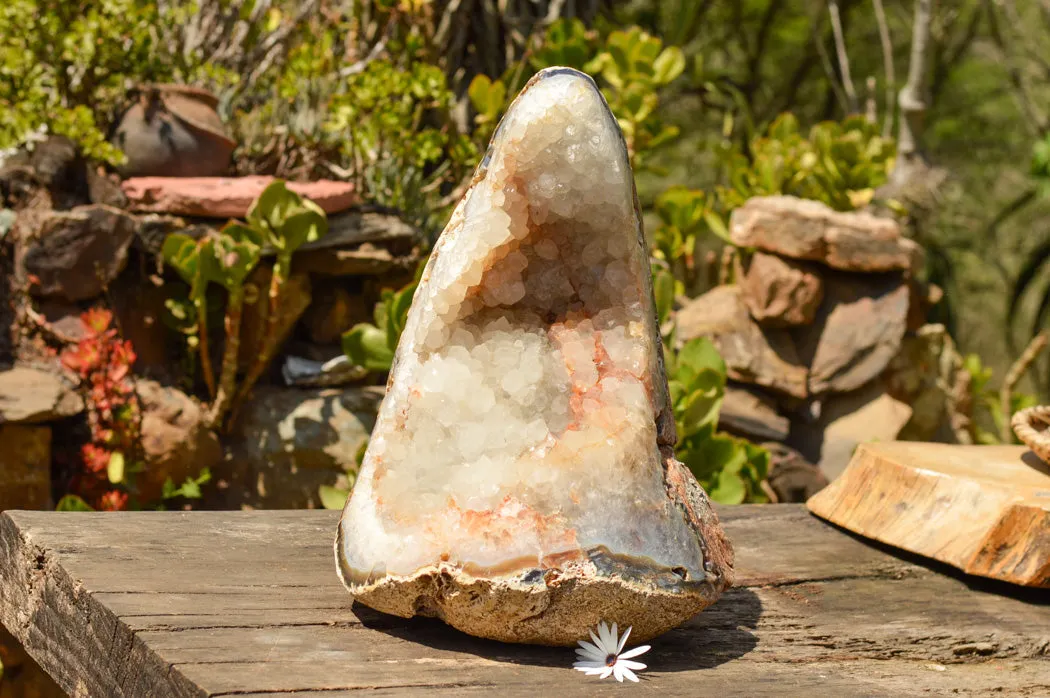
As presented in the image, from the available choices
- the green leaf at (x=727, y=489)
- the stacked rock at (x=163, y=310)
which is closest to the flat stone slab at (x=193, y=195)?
the stacked rock at (x=163, y=310)

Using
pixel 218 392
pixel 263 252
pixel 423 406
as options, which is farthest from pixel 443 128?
pixel 423 406

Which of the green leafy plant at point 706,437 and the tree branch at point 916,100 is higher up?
the tree branch at point 916,100

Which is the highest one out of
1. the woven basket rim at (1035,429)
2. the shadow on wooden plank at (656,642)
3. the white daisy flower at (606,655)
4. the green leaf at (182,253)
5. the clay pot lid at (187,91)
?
the clay pot lid at (187,91)

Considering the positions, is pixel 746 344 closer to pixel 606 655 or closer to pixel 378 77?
pixel 378 77

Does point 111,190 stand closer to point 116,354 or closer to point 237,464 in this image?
point 116,354

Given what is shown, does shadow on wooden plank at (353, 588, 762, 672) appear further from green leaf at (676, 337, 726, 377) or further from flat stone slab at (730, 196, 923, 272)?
flat stone slab at (730, 196, 923, 272)

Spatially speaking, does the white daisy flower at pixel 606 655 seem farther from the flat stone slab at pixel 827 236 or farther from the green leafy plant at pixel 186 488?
the flat stone slab at pixel 827 236
